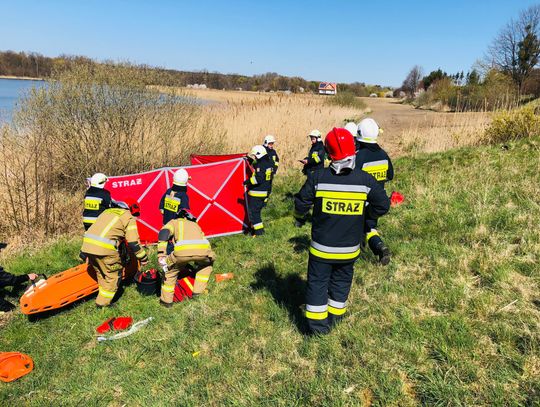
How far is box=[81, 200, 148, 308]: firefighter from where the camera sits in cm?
450

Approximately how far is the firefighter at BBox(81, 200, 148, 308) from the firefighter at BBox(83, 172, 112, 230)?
278mm

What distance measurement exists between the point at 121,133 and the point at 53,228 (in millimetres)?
3171

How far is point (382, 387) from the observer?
8.73 feet

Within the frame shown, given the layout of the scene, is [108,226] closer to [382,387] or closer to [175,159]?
[382,387]

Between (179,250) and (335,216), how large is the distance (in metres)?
2.33

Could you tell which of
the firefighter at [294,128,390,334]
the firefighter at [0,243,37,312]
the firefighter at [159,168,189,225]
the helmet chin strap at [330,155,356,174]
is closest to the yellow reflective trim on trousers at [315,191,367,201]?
the firefighter at [294,128,390,334]

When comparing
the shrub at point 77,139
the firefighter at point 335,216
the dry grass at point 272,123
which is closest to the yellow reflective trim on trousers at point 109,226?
the firefighter at point 335,216

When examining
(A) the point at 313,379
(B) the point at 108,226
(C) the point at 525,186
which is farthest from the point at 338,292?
(C) the point at 525,186

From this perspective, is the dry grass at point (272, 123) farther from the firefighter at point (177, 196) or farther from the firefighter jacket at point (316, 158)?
the firefighter at point (177, 196)

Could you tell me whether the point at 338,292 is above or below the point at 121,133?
below

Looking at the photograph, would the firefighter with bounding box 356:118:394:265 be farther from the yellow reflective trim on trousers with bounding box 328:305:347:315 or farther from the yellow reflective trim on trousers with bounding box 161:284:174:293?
the yellow reflective trim on trousers with bounding box 161:284:174:293

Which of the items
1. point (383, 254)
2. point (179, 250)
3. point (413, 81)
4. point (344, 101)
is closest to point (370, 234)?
point (383, 254)

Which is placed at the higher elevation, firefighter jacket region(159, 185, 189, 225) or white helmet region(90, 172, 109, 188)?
white helmet region(90, 172, 109, 188)

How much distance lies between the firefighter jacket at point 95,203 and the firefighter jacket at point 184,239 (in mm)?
1059
